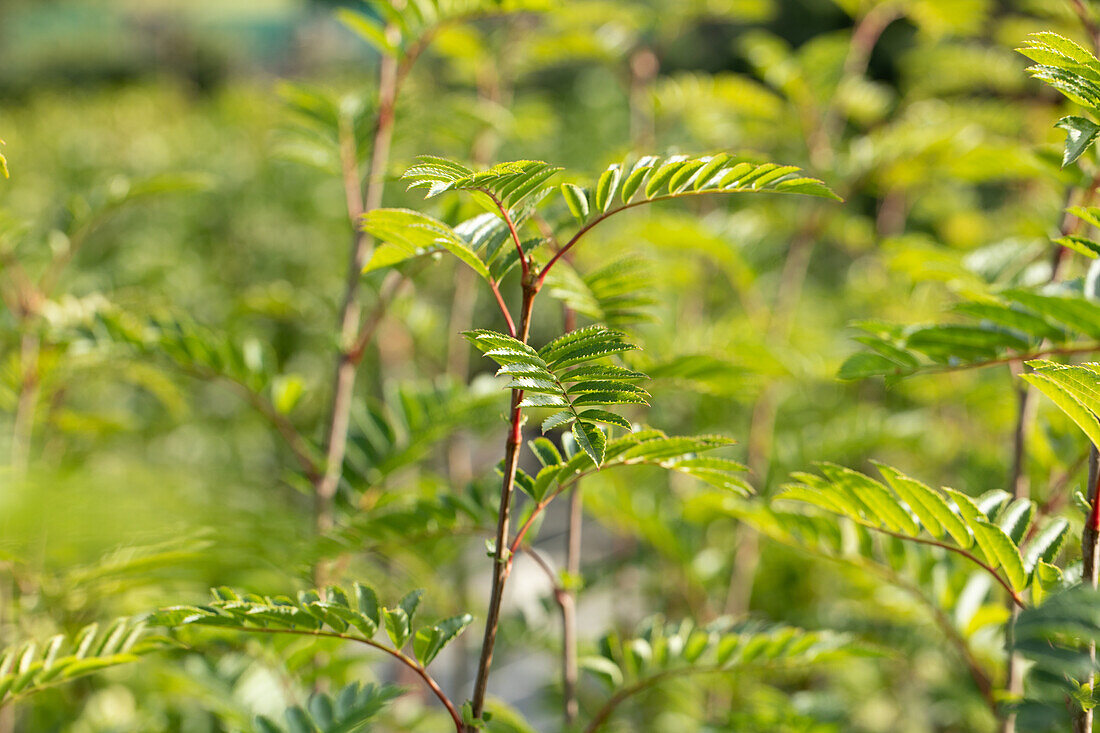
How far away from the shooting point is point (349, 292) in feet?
3.37

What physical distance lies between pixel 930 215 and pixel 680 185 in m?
2.29

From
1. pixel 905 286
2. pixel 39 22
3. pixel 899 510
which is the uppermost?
pixel 39 22

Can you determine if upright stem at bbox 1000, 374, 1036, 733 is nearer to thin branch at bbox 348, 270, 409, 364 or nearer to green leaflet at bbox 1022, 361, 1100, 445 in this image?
green leaflet at bbox 1022, 361, 1100, 445

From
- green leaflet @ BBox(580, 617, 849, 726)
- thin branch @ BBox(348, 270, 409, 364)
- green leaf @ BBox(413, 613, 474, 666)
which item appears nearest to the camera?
green leaf @ BBox(413, 613, 474, 666)

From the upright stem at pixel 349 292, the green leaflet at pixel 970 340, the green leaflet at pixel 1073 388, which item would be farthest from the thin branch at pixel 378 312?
the green leaflet at pixel 1073 388


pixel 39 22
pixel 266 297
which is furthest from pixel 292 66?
pixel 266 297

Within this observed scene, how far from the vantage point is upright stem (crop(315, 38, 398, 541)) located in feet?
3.33

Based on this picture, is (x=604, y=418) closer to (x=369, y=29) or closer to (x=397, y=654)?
(x=397, y=654)

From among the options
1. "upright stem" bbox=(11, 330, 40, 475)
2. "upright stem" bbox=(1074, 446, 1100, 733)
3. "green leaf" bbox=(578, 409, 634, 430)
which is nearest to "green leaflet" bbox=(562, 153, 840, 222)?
"green leaf" bbox=(578, 409, 634, 430)

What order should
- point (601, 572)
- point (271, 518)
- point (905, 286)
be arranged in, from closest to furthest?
point (271, 518) < point (601, 572) < point (905, 286)

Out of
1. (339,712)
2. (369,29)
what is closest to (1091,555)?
(339,712)

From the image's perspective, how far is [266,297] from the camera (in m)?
1.14

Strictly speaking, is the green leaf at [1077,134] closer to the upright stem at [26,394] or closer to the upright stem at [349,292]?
the upright stem at [349,292]

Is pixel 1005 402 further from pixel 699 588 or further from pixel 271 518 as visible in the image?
pixel 271 518
